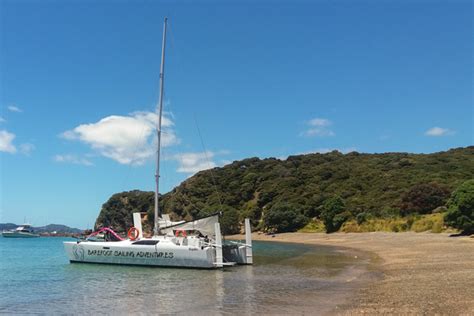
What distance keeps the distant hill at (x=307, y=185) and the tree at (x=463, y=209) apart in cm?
2319

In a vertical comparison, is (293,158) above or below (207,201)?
above

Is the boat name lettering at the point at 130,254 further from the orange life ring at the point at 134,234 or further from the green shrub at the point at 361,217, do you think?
the green shrub at the point at 361,217

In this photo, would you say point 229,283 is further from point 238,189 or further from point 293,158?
point 293,158

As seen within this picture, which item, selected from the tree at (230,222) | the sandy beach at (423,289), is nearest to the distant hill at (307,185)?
the tree at (230,222)

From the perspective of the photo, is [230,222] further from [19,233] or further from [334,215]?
[19,233]

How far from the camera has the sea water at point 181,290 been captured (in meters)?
16.0

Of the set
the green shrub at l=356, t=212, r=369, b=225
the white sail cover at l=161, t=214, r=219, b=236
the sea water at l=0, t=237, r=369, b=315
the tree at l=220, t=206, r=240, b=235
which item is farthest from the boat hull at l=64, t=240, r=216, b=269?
the tree at l=220, t=206, r=240, b=235

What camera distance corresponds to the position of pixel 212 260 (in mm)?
29875

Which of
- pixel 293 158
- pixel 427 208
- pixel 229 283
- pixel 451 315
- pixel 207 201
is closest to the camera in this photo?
pixel 451 315

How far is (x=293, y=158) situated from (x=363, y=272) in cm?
11504

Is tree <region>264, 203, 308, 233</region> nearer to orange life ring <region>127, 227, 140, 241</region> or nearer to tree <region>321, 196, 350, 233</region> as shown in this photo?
tree <region>321, 196, 350, 233</region>

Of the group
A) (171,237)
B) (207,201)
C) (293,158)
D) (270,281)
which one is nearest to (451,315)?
(270,281)

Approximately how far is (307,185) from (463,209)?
64367 millimetres

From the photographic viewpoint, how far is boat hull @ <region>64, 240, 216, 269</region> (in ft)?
98.5
